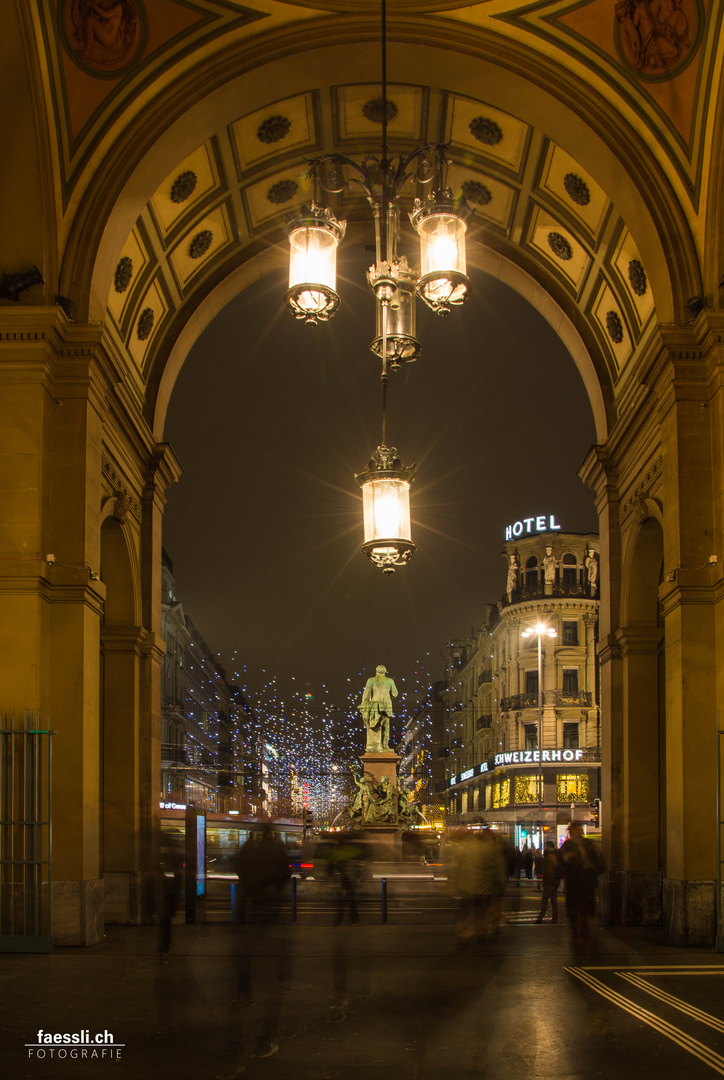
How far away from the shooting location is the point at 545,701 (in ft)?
213

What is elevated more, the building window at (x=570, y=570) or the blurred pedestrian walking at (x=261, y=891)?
the building window at (x=570, y=570)

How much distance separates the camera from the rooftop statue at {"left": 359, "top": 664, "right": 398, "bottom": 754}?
37.1 meters

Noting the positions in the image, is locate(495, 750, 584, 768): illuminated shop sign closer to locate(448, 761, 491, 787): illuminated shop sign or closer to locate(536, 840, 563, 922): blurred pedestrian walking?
locate(448, 761, 491, 787): illuminated shop sign

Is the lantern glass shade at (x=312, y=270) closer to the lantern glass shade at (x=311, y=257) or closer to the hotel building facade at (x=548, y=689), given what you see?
the lantern glass shade at (x=311, y=257)

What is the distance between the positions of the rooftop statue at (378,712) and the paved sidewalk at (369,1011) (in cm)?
2197

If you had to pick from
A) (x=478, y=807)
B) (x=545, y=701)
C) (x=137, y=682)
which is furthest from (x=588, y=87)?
(x=478, y=807)

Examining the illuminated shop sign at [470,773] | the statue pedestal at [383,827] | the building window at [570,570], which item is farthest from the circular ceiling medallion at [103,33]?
the illuminated shop sign at [470,773]

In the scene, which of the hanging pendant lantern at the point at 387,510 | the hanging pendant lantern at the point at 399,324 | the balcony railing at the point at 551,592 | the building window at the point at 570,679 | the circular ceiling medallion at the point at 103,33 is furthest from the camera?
the balcony railing at the point at 551,592

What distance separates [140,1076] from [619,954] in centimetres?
837

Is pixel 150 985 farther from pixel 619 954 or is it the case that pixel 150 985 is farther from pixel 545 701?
pixel 545 701

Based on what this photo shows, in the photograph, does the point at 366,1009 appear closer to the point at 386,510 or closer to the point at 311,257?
the point at 386,510

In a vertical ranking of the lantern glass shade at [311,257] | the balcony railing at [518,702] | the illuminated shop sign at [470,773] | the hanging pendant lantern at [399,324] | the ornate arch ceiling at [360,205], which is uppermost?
the ornate arch ceiling at [360,205]

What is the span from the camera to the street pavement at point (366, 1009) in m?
8.05

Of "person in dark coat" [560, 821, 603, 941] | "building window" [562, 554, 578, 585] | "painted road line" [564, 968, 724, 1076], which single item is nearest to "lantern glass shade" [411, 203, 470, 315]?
"person in dark coat" [560, 821, 603, 941]
